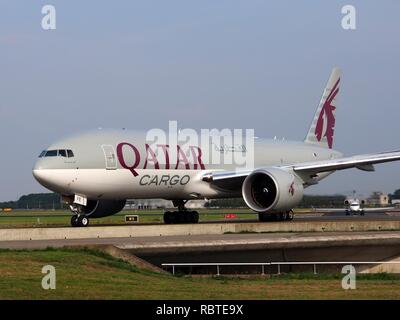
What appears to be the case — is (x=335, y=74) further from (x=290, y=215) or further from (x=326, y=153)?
(x=290, y=215)

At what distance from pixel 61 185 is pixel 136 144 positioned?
4.16 m

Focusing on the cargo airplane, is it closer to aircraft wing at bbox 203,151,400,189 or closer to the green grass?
aircraft wing at bbox 203,151,400,189

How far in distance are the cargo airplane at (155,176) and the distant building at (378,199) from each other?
29009 millimetres

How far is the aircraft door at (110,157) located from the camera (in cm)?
3575

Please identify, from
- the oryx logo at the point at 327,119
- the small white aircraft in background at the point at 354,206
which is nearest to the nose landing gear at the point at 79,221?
the oryx logo at the point at 327,119

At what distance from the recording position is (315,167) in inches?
1578

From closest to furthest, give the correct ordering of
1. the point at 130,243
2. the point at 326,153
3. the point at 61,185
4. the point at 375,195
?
1. the point at 130,243
2. the point at 61,185
3. the point at 326,153
4. the point at 375,195

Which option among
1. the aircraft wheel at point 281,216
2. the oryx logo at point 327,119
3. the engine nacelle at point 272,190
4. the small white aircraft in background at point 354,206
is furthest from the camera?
the small white aircraft in background at point 354,206

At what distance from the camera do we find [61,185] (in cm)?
3438

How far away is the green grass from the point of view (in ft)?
52.4

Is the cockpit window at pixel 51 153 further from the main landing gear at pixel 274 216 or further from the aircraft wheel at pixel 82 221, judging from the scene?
the main landing gear at pixel 274 216

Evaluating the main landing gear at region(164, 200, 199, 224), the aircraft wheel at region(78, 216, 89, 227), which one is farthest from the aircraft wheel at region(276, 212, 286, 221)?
the aircraft wheel at region(78, 216, 89, 227)
